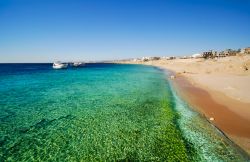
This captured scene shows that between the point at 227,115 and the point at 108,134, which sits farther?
the point at 227,115

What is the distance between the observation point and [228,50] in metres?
120

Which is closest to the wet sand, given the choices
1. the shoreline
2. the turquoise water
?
the shoreline

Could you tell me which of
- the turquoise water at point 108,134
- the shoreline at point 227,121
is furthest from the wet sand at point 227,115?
the turquoise water at point 108,134

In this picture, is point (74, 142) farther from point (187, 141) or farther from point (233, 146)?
point (233, 146)

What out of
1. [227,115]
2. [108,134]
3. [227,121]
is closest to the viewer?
[108,134]

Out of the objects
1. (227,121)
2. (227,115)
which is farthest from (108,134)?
(227,115)

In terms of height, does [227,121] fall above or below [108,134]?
below

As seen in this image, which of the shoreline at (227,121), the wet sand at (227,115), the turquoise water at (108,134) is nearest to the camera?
the turquoise water at (108,134)

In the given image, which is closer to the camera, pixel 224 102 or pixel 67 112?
pixel 67 112

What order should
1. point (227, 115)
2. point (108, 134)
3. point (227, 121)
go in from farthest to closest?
point (227, 115) → point (227, 121) → point (108, 134)

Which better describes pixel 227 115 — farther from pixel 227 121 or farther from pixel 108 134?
pixel 108 134

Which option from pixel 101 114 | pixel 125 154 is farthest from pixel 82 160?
pixel 101 114

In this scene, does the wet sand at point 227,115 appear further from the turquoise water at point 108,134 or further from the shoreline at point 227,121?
the turquoise water at point 108,134

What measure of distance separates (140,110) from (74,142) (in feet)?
24.8
